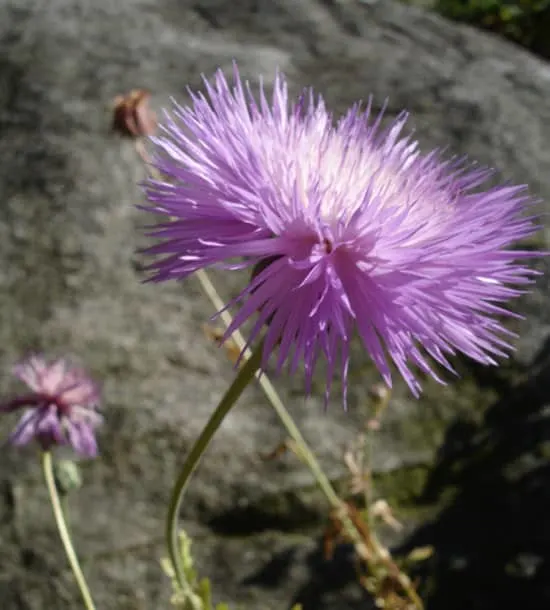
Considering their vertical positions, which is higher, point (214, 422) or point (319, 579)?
point (214, 422)

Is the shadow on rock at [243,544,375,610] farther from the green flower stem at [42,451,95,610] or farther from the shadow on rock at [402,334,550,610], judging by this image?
the green flower stem at [42,451,95,610]

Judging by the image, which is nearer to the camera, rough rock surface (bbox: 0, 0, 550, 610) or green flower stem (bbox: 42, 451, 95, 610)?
green flower stem (bbox: 42, 451, 95, 610)

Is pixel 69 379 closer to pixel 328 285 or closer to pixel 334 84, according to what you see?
pixel 328 285

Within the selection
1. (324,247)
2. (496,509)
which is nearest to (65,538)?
(324,247)

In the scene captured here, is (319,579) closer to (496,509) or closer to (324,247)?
(496,509)

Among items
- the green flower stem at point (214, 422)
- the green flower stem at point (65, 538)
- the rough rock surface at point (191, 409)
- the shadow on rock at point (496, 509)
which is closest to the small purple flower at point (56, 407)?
the green flower stem at point (65, 538)

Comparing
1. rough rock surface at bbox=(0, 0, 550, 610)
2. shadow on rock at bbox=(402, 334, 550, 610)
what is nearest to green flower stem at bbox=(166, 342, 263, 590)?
rough rock surface at bbox=(0, 0, 550, 610)

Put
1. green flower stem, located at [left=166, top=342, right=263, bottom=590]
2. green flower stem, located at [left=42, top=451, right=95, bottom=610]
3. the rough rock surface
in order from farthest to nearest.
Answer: the rough rock surface, green flower stem, located at [left=42, top=451, right=95, bottom=610], green flower stem, located at [left=166, top=342, right=263, bottom=590]

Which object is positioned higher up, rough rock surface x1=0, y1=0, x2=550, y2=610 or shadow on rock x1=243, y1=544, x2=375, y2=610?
rough rock surface x1=0, y1=0, x2=550, y2=610

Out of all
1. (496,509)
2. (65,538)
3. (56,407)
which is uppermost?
(56,407)
